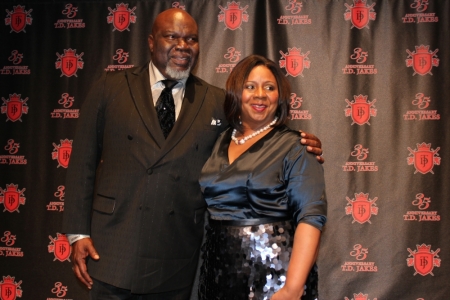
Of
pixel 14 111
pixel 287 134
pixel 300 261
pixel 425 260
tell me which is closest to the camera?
pixel 300 261

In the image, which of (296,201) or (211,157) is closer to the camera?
→ (296,201)

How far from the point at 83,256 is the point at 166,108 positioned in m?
0.74

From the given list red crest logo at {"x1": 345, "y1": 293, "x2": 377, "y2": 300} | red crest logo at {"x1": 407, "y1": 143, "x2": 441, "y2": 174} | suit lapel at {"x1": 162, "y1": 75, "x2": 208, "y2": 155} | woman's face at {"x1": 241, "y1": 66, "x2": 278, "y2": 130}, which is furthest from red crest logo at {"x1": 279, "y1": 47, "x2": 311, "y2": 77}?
Result: red crest logo at {"x1": 345, "y1": 293, "x2": 377, "y2": 300}

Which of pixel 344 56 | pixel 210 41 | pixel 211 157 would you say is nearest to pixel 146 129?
pixel 211 157

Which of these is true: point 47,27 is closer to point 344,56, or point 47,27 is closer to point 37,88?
point 37,88

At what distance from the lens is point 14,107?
3.37m

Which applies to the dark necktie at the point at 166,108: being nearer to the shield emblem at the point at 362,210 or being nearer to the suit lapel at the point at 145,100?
the suit lapel at the point at 145,100

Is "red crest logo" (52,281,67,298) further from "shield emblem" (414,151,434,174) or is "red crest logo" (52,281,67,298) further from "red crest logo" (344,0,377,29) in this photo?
"red crest logo" (344,0,377,29)

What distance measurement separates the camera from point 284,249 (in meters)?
1.83

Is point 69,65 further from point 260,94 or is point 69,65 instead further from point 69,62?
point 260,94

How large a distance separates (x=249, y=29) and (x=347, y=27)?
0.64 m

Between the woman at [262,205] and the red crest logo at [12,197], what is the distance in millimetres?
1855

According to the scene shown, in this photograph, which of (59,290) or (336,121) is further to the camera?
(59,290)

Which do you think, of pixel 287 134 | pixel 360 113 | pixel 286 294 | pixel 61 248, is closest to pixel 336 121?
pixel 360 113
